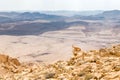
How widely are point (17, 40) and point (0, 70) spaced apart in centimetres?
12243

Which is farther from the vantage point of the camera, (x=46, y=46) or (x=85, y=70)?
(x=46, y=46)

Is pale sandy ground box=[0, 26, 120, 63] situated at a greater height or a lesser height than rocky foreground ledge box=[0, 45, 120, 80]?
lesser

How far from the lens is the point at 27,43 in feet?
429

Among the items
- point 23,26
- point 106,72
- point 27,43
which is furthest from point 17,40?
point 106,72

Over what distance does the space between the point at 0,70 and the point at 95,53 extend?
21.2ft

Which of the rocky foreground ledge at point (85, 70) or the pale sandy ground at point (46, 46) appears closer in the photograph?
the rocky foreground ledge at point (85, 70)

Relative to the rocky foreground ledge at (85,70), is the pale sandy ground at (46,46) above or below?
below

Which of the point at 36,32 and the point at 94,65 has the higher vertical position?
the point at 94,65

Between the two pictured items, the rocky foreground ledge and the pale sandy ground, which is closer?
the rocky foreground ledge

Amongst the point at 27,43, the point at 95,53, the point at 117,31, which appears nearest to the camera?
the point at 95,53

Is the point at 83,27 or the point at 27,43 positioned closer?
the point at 27,43

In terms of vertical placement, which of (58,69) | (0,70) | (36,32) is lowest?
(36,32)

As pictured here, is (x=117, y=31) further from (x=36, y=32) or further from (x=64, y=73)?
(x=64, y=73)

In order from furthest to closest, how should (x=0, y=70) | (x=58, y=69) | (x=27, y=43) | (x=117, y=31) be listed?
1. (x=117, y=31)
2. (x=27, y=43)
3. (x=0, y=70)
4. (x=58, y=69)
